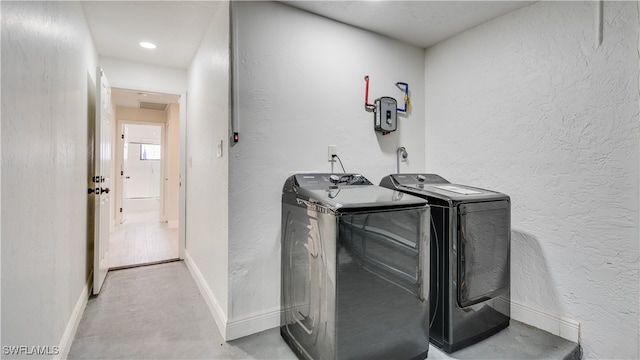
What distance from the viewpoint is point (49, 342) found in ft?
4.70

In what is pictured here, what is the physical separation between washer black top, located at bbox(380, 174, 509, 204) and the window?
28.9ft

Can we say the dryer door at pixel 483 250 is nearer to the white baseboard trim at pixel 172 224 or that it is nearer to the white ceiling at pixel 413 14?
the white ceiling at pixel 413 14

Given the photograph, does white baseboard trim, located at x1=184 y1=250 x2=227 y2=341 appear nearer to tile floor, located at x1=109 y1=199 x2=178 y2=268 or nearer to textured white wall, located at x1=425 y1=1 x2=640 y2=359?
tile floor, located at x1=109 y1=199 x2=178 y2=268

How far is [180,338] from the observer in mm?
1937

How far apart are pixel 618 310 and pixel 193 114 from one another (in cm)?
372

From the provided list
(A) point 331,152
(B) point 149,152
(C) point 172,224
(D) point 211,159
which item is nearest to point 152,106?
(C) point 172,224

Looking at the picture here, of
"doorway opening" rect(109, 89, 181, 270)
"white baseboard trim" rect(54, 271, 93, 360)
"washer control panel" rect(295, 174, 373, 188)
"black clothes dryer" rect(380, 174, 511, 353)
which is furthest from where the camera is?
"doorway opening" rect(109, 89, 181, 270)

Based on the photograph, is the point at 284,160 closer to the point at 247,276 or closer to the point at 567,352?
the point at 247,276

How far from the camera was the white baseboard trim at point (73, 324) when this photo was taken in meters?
1.65

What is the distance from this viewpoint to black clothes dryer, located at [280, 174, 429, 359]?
145 centimetres

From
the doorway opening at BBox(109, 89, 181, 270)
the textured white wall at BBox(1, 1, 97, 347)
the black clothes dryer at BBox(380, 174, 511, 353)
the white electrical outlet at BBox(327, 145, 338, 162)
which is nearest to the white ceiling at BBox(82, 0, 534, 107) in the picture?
the textured white wall at BBox(1, 1, 97, 347)

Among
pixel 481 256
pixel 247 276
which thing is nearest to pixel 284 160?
pixel 247 276

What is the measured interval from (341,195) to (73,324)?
1.93 metres

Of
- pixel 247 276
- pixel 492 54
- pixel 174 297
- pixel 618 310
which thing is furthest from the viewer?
pixel 174 297
